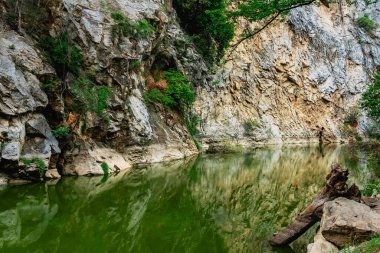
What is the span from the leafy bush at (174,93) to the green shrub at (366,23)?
46952mm

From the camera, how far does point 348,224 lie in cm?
772

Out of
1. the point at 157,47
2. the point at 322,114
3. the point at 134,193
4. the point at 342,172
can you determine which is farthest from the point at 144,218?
the point at 322,114

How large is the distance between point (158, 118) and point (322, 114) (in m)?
34.6

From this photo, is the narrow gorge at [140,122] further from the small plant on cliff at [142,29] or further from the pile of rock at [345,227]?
the pile of rock at [345,227]

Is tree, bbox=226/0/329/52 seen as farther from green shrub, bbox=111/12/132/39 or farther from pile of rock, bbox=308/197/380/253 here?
green shrub, bbox=111/12/132/39

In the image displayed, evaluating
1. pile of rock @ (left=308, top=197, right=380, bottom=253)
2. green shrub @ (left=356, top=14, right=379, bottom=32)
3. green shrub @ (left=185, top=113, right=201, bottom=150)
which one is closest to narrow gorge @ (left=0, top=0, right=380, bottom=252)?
green shrub @ (left=185, top=113, right=201, bottom=150)

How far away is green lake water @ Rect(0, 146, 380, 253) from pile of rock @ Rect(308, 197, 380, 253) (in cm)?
137

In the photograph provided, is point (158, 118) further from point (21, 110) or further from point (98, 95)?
point (21, 110)

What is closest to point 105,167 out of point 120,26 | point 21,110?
point 21,110

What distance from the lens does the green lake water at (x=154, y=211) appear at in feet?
29.6

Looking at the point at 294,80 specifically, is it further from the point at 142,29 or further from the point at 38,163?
the point at 38,163

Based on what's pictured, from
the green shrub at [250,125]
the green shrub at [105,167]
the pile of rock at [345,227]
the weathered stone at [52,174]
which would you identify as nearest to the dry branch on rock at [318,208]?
the pile of rock at [345,227]

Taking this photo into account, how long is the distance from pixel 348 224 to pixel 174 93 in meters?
20.9

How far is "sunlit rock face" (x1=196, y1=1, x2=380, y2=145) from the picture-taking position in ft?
124
